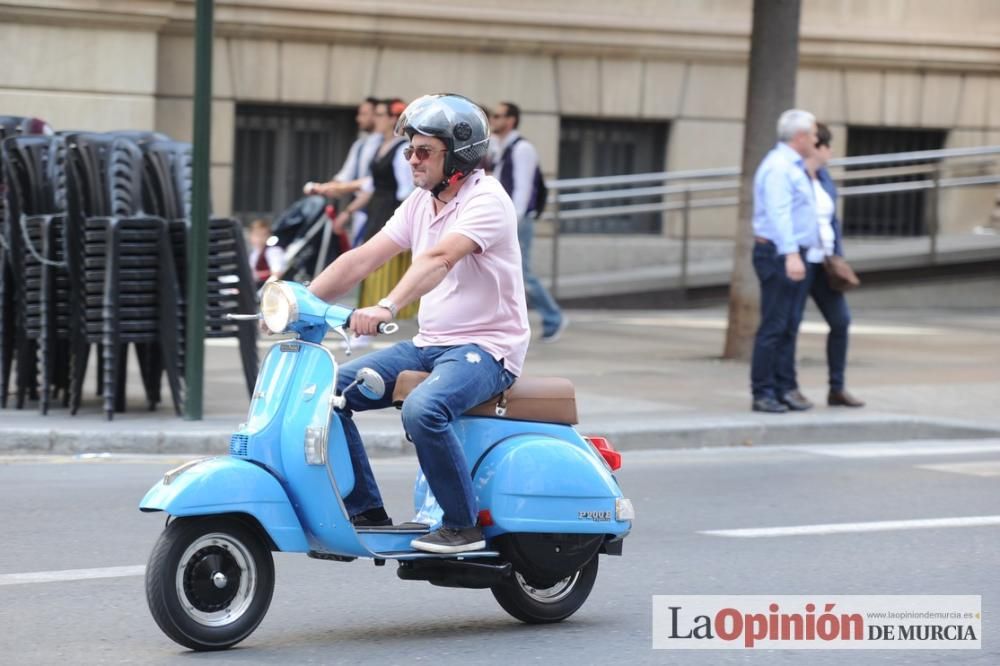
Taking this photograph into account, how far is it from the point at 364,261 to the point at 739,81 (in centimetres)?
1558

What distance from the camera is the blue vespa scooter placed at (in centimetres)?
536

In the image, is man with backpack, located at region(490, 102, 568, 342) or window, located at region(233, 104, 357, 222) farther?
window, located at region(233, 104, 357, 222)

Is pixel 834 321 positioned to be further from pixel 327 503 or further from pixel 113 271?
pixel 327 503

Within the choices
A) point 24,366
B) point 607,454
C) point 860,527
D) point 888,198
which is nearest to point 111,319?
point 24,366

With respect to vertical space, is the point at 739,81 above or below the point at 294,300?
above

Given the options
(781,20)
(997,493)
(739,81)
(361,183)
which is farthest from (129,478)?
(739,81)

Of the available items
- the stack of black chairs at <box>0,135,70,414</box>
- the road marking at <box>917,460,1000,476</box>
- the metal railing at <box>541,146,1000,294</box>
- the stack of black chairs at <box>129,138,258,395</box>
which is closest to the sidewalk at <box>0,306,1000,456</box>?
the stack of black chairs at <box>0,135,70,414</box>

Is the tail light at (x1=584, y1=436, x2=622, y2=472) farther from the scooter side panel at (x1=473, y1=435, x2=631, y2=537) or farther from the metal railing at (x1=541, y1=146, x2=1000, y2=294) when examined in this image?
the metal railing at (x1=541, y1=146, x2=1000, y2=294)

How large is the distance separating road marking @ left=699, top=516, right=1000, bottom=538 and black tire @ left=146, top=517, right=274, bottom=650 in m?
2.86

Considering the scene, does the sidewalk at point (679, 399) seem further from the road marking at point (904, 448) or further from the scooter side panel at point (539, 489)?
the scooter side panel at point (539, 489)

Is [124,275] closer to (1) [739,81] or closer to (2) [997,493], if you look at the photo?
(2) [997,493]

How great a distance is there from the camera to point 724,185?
2039 cm

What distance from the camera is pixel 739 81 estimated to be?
20.9 m

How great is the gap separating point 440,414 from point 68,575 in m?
1.85
